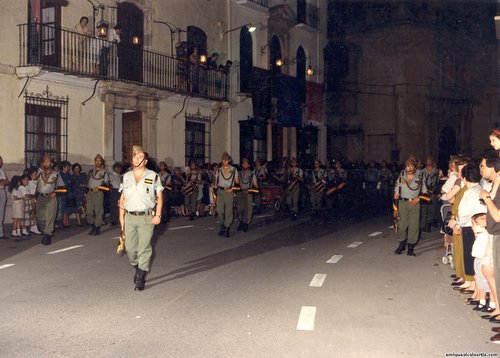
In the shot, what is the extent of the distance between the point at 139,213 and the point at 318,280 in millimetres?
2649

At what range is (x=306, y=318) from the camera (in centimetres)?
682

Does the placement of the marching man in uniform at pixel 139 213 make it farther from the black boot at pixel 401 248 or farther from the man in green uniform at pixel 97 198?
the man in green uniform at pixel 97 198

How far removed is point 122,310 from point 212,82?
62.0ft

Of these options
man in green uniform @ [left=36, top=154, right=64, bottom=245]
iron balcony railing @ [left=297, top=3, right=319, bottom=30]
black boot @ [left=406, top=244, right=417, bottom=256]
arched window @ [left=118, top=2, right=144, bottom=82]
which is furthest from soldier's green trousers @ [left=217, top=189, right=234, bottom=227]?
iron balcony railing @ [left=297, top=3, right=319, bottom=30]

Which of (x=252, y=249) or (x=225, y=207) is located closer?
(x=252, y=249)

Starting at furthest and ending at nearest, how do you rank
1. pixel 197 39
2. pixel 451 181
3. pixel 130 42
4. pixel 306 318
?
1. pixel 197 39
2. pixel 130 42
3. pixel 451 181
4. pixel 306 318

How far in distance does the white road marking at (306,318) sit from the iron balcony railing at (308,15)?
25.9m

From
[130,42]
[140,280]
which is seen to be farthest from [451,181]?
[130,42]

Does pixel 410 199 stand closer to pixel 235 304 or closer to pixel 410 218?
pixel 410 218

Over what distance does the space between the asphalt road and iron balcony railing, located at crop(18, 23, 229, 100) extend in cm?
732

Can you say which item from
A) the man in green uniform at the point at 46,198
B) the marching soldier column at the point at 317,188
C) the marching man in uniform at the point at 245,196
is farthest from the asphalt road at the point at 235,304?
the marching soldier column at the point at 317,188

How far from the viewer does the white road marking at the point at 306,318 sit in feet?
21.1

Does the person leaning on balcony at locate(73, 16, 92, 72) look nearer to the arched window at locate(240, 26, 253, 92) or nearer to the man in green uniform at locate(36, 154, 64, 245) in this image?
the man in green uniform at locate(36, 154, 64, 245)

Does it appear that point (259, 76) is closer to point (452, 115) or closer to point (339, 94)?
point (339, 94)
